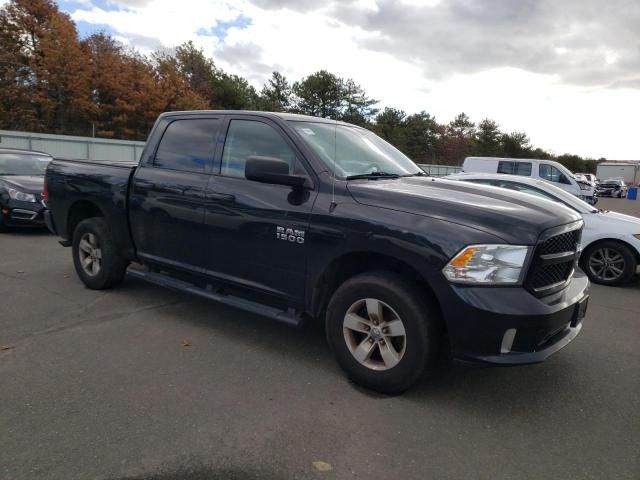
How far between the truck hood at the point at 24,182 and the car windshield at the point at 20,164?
326 mm

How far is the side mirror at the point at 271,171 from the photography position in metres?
3.31

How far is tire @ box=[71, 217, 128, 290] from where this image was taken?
505 centimetres

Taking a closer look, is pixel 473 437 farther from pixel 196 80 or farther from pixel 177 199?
pixel 196 80

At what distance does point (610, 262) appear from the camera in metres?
6.79

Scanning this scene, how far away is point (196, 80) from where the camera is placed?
5109cm

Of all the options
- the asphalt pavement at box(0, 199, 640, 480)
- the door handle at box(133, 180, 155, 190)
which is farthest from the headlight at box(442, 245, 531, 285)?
the door handle at box(133, 180, 155, 190)

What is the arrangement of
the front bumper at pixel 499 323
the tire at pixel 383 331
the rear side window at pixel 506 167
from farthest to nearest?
the rear side window at pixel 506 167 < the tire at pixel 383 331 < the front bumper at pixel 499 323

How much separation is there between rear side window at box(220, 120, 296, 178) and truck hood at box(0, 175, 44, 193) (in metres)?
6.51

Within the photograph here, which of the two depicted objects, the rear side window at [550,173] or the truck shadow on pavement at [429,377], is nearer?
the truck shadow on pavement at [429,377]

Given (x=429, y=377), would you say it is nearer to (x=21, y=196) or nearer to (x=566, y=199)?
(x=566, y=199)

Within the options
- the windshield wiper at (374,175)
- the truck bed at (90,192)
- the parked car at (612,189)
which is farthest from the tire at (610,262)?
the parked car at (612,189)

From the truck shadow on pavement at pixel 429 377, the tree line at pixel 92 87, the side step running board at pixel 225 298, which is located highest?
the tree line at pixel 92 87

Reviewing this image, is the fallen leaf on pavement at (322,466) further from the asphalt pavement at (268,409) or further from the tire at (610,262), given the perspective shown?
the tire at (610,262)

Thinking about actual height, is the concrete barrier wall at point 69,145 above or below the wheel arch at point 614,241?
above
